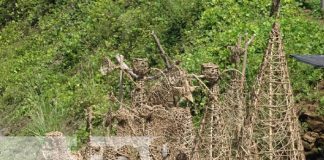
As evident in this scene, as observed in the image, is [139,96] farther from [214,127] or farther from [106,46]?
[106,46]

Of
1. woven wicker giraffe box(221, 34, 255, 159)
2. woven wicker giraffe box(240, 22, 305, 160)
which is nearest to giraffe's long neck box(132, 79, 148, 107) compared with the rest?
woven wicker giraffe box(221, 34, 255, 159)

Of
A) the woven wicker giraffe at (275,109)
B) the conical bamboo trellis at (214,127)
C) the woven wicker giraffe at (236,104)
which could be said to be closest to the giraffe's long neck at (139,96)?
the woven wicker giraffe at (236,104)

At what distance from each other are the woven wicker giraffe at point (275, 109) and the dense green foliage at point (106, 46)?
1.73 metres

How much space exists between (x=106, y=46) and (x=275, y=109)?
5.33 metres

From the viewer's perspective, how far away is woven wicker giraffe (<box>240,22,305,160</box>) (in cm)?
480

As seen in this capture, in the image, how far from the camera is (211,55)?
7.81 metres

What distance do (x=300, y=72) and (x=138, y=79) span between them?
6.34 ft

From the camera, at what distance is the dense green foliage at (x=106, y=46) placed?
302 inches

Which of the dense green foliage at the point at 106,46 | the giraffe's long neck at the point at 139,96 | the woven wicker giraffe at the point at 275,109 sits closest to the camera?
the woven wicker giraffe at the point at 275,109

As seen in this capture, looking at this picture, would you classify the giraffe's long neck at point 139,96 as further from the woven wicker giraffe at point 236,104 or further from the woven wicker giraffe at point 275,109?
the woven wicker giraffe at point 275,109

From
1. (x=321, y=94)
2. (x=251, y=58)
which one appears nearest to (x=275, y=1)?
(x=251, y=58)

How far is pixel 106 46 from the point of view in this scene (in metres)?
9.94

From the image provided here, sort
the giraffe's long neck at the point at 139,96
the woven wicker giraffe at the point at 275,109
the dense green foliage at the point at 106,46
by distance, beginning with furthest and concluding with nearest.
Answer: the dense green foliage at the point at 106,46 → the giraffe's long neck at the point at 139,96 → the woven wicker giraffe at the point at 275,109

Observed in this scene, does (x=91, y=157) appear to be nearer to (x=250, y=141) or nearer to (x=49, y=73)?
(x=250, y=141)
